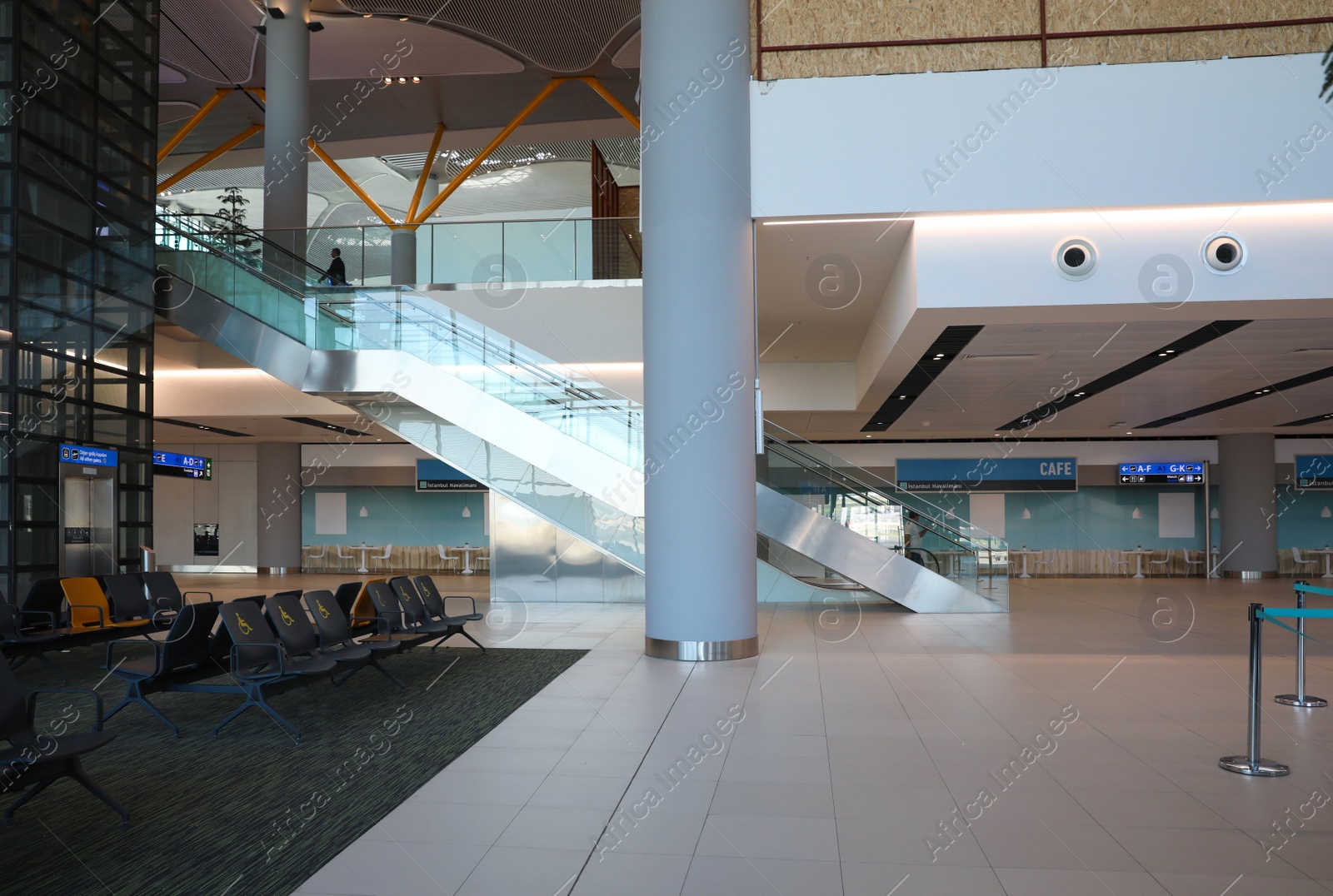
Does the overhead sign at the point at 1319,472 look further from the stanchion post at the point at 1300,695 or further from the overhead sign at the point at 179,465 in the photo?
the overhead sign at the point at 179,465

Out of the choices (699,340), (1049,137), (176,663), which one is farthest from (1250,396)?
(176,663)

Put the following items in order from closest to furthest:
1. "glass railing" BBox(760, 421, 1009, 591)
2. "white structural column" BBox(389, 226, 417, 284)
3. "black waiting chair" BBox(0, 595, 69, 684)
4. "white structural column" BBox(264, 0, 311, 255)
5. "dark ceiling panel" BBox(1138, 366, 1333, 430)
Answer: "black waiting chair" BBox(0, 595, 69, 684), "glass railing" BBox(760, 421, 1009, 591), "dark ceiling panel" BBox(1138, 366, 1333, 430), "white structural column" BBox(389, 226, 417, 284), "white structural column" BBox(264, 0, 311, 255)

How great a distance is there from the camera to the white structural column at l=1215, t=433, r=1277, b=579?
21.0 m

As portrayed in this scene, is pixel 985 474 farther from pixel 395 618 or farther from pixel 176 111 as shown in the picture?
pixel 176 111

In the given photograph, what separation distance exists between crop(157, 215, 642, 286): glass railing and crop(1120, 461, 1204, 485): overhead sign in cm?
1289

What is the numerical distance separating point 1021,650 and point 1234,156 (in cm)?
517

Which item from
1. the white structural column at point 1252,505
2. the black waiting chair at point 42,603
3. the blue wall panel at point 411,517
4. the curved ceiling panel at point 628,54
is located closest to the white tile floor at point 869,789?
the black waiting chair at point 42,603

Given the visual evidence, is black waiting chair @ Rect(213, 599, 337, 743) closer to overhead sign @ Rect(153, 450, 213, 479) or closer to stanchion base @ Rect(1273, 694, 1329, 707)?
stanchion base @ Rect(1273, 694, 1329, 707)

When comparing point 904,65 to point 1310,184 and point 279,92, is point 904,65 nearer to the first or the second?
point 1310,184

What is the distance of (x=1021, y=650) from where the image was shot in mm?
9773

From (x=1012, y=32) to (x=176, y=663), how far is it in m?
9.14

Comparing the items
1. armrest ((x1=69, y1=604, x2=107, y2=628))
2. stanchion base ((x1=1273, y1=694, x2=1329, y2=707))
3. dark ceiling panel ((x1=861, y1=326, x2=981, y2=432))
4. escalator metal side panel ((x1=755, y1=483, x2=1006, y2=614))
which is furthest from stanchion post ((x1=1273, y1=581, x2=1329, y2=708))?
armrest ((x1=69, y1=604, x2=107, y2=628))

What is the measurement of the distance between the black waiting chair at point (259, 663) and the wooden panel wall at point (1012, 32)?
689cm

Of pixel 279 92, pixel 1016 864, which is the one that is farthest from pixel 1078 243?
pixel 279 92
